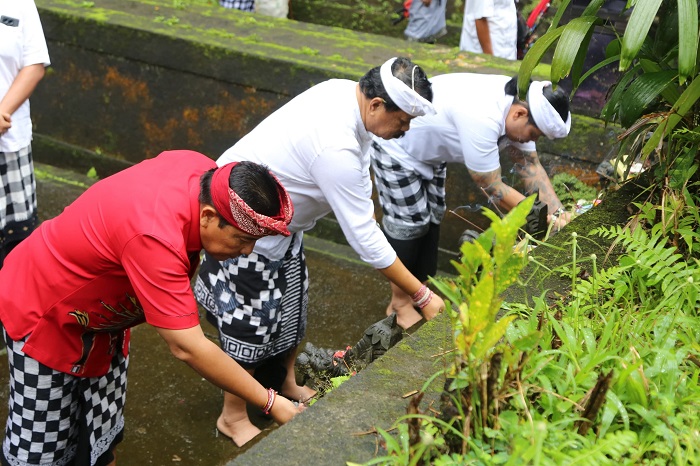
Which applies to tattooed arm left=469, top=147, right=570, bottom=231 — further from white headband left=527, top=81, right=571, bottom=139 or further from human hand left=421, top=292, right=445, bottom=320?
human hand left=421, top=292, right=445, bottom=320

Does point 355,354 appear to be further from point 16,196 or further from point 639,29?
point 16,196

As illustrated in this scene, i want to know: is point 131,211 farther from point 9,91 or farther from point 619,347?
point 9,91

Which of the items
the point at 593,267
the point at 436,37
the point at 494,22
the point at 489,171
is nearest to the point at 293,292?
the point at 489,171

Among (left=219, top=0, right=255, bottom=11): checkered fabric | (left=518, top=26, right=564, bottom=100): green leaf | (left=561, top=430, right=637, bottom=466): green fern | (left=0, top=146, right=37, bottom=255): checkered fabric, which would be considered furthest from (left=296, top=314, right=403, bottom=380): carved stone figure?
(left=219, top=0, right=255, bottom=11): checkered fabric

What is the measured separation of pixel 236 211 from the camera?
2.43m

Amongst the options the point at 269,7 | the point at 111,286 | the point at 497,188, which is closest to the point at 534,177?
the point at 497,188

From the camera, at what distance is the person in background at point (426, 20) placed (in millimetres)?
7516

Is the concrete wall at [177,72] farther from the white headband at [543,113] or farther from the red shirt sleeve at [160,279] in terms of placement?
the red shirt sleeve at [160,279]

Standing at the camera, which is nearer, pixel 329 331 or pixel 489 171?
pixel 489 171

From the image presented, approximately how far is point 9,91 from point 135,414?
5.24 feet

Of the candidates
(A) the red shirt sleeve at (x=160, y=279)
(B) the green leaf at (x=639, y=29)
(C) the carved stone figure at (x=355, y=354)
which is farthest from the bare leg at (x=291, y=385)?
(B) the green leaf at (x=639, y=29)

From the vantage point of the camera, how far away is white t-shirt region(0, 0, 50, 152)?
3.82m

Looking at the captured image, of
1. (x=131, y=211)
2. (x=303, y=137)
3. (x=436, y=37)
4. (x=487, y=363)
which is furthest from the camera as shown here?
(x=436, y=37)

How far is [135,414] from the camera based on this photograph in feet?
12.5
